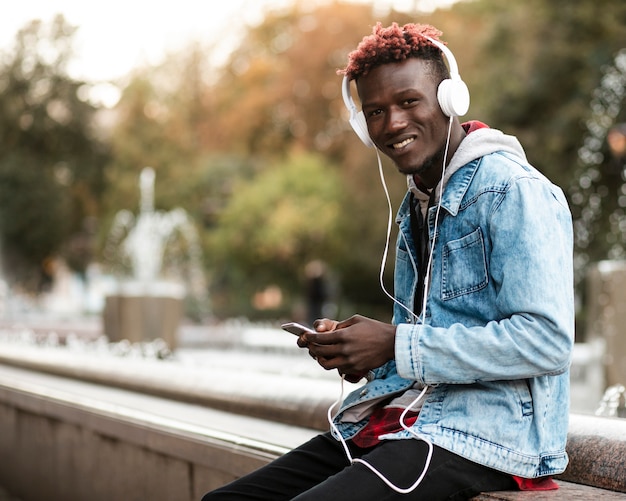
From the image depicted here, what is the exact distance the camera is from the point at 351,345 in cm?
228

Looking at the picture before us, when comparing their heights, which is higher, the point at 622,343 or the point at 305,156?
the point at 305,156

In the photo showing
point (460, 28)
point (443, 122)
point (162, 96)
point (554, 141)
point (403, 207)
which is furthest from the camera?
point (162, 96)

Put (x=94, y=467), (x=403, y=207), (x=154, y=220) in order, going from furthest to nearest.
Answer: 1. (x=154, y=220)
2. (x=94, y=467)
3. (x=403, y=207)

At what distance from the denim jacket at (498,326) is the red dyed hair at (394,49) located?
12.1 inches

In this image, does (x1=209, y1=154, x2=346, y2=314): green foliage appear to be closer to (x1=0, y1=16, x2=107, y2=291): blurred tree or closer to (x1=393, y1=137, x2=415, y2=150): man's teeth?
(x1=0, y1=16, x2=107, y2=291): blurred tree

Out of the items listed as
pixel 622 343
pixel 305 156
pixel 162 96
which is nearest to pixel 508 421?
pixel 622 343

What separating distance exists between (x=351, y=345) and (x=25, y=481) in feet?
14.4

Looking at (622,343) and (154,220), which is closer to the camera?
(622,343)

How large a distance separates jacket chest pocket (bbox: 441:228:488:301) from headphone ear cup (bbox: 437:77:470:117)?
12.5 inches

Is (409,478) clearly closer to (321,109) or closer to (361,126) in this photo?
(361,126)

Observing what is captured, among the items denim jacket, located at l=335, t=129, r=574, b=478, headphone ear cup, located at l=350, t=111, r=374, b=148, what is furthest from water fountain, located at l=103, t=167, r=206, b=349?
denim jacket, located at l=335, t=129, r=574, b=478

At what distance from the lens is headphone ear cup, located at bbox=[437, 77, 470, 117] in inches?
94.0

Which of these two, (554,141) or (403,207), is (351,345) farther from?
(554,141)

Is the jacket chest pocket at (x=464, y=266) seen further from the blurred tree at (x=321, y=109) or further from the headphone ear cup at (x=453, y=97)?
the blurred tree at (x=321, y=109)
